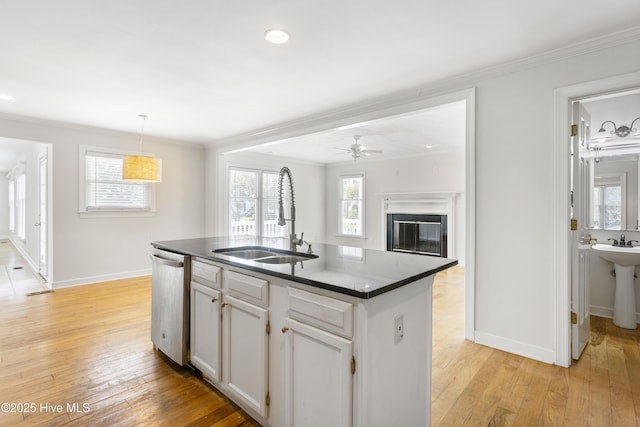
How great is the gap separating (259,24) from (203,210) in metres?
4.83

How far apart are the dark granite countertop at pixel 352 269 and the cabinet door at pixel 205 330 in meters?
0.26

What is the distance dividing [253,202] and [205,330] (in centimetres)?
542

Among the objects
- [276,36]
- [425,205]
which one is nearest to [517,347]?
[276,36]

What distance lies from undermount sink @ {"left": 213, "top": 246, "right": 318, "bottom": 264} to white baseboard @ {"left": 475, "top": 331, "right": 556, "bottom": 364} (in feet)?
6.09

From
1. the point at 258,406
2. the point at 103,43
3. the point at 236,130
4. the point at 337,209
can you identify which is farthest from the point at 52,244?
the point at 337,209

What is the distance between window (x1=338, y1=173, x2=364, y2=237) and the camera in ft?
26.9

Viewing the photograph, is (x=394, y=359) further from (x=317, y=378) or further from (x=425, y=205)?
(x=425, y=205)

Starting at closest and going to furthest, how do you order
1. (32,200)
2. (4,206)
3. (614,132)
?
(614,132) → (32,200) → (4,206)

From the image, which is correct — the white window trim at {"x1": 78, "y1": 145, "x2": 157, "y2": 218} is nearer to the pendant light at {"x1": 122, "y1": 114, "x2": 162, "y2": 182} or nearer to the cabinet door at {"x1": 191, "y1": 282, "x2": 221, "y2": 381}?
the pendant light at {"x1": 122, "y1": 114, "x2": 162, "y2": 182}

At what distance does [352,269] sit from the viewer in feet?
5.45

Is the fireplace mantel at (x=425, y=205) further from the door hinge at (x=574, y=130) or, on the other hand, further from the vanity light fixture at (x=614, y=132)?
the door hinge at (x=574, y=130)

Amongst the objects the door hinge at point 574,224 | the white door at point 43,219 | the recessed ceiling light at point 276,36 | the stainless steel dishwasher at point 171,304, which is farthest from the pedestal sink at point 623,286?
the white door at point 43,219

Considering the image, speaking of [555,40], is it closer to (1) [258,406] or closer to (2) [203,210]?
(1) [258,406]

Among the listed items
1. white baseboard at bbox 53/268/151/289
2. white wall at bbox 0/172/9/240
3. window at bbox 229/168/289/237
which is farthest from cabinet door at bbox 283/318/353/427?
white wall at bbox 0/172/9/240
